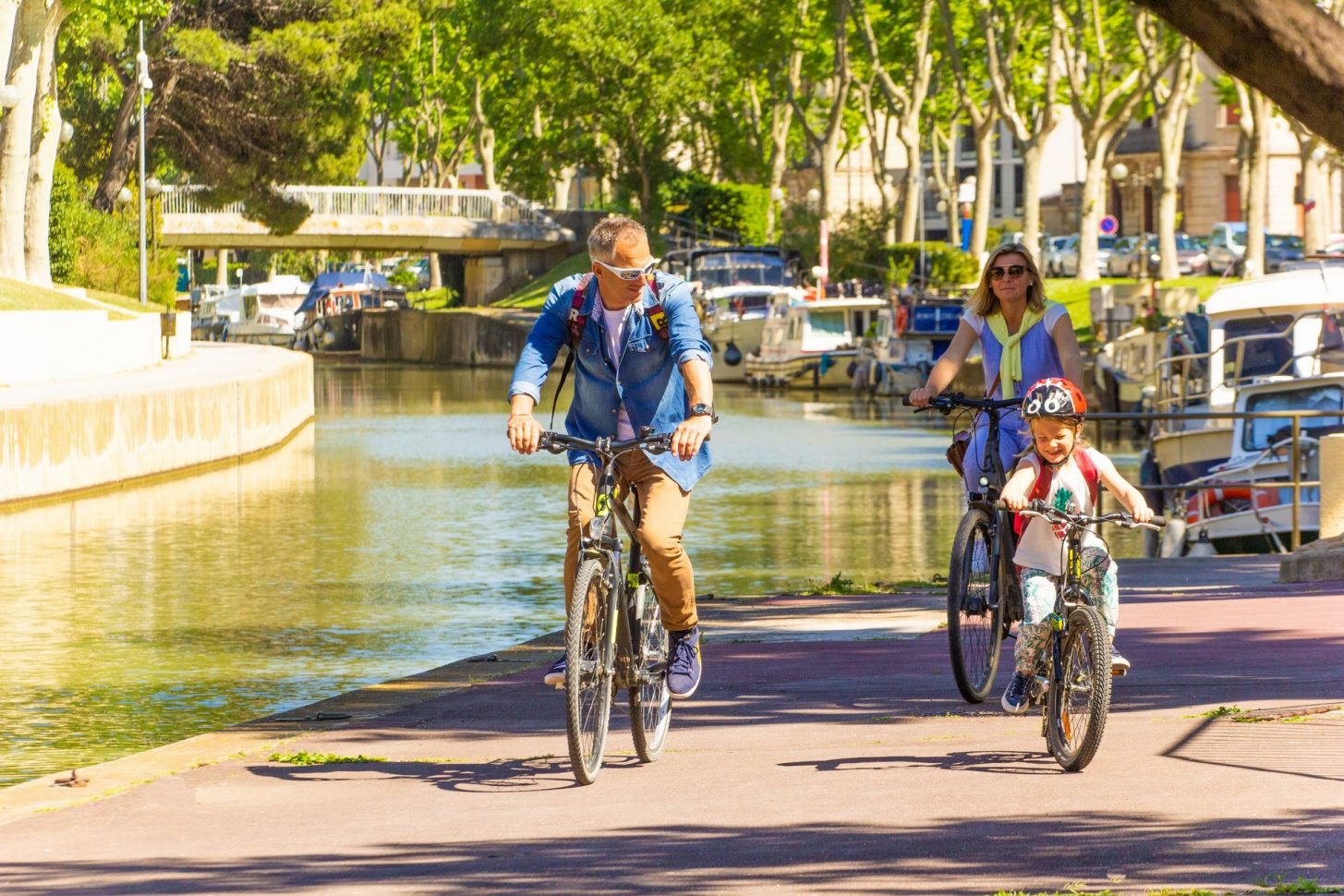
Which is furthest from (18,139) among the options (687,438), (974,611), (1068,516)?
(1068,516)

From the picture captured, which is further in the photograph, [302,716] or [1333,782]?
[302,716]

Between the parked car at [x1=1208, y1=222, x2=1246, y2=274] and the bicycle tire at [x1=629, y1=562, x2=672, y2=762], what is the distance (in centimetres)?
5825

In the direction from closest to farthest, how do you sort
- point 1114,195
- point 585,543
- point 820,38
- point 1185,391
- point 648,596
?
point 585,543 → point 648,596 → point 1185,391 → point 820,38 → point 1114,195

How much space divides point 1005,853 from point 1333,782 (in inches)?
53.5

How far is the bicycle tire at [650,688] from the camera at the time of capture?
8.05 meters

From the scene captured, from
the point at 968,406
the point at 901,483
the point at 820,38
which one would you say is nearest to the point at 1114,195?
the point at 820,38

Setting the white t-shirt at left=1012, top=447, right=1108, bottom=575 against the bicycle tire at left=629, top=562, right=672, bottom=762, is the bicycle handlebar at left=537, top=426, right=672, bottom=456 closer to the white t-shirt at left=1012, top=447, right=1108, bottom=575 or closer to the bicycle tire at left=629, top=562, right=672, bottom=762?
the bicycle tire at left=629, top=562, right=672, bottom=762

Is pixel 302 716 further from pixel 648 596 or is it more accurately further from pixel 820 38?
pixel 820 38

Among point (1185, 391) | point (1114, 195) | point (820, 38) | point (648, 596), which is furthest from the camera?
point (1114, 195)

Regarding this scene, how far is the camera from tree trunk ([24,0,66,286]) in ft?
133

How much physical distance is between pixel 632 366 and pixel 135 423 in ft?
66.2

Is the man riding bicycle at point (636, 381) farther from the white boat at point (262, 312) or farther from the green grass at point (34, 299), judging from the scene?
the white boat at point (262, 312)

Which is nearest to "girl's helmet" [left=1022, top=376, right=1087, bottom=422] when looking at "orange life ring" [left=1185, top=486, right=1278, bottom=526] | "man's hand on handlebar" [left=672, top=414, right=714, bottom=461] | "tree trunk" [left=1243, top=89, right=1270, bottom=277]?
"man's hand on handlebar" [left=672, top=414, right=714, bottom=461]

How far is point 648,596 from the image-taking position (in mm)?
8273
